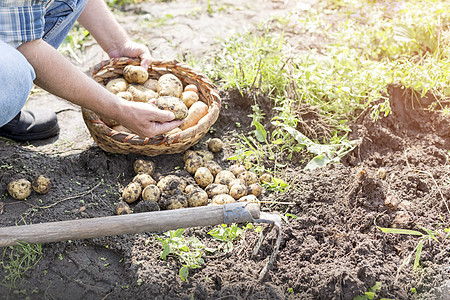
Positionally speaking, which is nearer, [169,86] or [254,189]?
[254,189]

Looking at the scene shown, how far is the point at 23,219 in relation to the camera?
87.8 inches

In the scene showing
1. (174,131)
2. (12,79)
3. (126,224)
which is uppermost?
(12,79)

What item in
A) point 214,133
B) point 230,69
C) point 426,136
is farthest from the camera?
point 230,69

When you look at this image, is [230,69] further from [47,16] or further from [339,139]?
[47,16]

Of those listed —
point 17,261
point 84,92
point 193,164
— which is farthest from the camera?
point 193,164

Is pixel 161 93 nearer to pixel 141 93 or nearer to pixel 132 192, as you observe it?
pixel 141 93

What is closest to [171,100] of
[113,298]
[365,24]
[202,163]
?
[202,163]

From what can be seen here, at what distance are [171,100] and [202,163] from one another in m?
0.43

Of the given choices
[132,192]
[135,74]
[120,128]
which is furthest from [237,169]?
[135,74]

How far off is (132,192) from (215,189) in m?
0.47

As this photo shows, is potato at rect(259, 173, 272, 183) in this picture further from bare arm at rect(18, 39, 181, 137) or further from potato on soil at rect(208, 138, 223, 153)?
bare arm at rect(18, 39, 181, 137)

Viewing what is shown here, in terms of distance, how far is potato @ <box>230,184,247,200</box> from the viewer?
243 centimetres

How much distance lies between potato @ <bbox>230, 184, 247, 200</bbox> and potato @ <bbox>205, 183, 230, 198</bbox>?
4cm

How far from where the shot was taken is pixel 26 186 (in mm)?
2367
